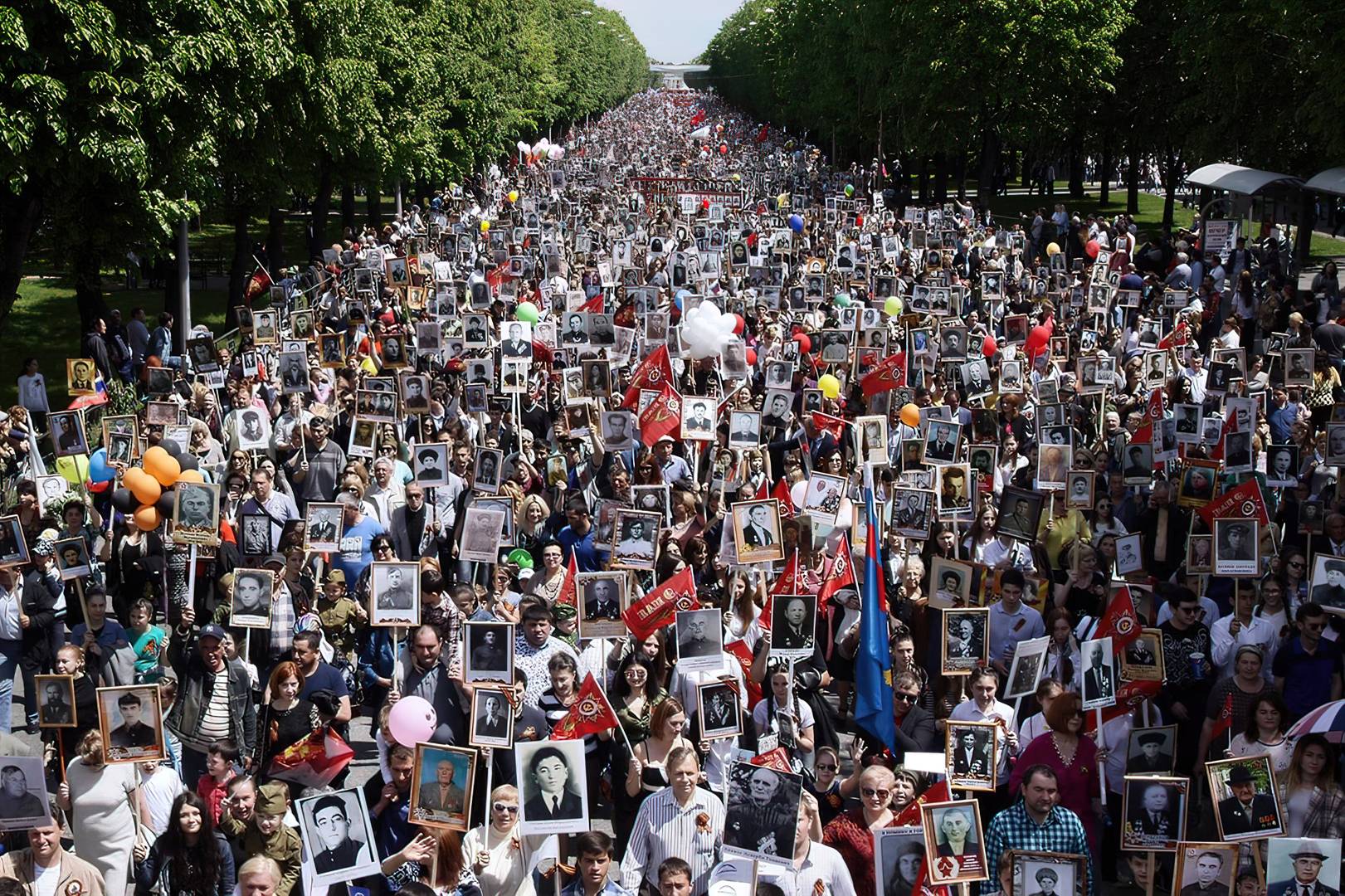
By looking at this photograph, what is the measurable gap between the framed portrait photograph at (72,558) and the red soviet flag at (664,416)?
5.97 m

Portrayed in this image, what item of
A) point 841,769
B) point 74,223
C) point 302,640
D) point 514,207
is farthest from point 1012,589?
point 514,207

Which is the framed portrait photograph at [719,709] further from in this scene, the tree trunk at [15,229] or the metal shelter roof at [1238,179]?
the metal shelter roof at [1238,179]

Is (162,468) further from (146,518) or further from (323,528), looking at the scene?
(323,528)

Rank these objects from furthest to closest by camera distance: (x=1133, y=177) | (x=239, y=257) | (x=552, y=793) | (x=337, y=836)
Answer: (x=1133, y=177)
(x=239, y=257)
(x=552, y=793)
(x=337, y=836)

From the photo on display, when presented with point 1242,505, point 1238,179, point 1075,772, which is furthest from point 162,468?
point 1238,179

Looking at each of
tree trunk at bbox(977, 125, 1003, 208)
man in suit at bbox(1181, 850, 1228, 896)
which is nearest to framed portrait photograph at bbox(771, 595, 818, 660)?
man in suit at bbox(1181, 850, 1228, 896)

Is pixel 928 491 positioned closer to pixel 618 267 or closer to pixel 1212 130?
pixel 618 267

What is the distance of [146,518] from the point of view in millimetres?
13656

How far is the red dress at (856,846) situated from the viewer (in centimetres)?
851

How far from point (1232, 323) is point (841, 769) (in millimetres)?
11505

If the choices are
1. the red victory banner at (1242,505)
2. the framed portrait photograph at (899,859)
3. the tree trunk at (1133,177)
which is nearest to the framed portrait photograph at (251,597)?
the framed portrait photograph at (899,859)

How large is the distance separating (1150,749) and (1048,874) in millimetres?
1992

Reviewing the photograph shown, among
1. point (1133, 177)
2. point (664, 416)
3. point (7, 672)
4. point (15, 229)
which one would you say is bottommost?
point (7, 672)

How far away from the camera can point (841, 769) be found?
12391mm
